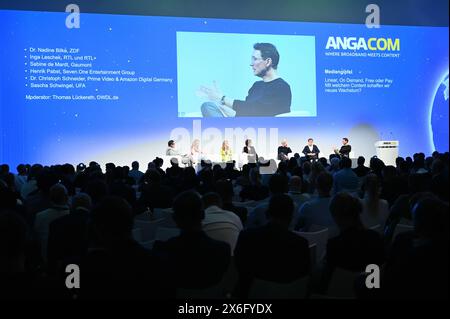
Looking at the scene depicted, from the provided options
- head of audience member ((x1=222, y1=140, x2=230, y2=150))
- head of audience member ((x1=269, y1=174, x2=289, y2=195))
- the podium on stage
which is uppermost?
head of audience member ((x1=222, y1=140, x2=230, y2=150))

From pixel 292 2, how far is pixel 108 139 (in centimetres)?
538

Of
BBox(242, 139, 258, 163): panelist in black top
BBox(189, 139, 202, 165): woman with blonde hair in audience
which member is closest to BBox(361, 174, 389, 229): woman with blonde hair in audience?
BBox(242, 139, 258, 163): panelist in black top

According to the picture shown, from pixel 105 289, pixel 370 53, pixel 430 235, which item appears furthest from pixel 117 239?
pixel 370 53

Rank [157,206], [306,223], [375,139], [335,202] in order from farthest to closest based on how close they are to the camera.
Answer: [375,139], [157,206], [306,223], [335,202]

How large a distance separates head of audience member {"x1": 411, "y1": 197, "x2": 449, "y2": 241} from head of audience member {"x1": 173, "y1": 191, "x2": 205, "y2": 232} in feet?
3.13

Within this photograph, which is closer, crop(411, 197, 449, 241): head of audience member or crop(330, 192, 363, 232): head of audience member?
crop(411, 197, 449, 241): head of audience member

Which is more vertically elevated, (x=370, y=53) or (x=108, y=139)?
(x=370, y=53)

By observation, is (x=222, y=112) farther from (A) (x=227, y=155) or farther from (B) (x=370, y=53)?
(B) (x=370, y=53)

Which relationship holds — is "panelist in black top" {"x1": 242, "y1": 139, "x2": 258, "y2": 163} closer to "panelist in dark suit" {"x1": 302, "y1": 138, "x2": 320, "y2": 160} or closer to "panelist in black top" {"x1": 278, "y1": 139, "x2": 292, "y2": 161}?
"panelist in black top" {"x1": 278, "y1": 139, "x2": 292, "y2": 161}

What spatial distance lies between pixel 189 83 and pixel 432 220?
9.90 metres

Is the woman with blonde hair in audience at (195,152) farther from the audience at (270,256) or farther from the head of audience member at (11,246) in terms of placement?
the head of audience member at (11,246)

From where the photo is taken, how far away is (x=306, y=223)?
3.66m

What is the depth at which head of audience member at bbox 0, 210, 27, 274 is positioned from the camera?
72.0 inches

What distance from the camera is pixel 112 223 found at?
2.04m
